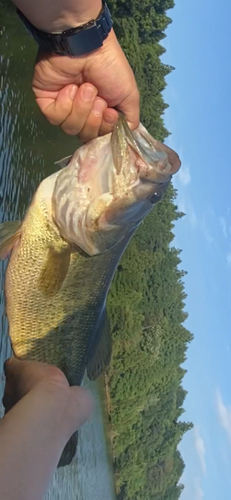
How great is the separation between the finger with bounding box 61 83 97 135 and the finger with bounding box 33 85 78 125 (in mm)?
33

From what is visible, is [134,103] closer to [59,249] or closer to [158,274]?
[59,249]

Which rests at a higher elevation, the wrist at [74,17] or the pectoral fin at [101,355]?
the wrist at [74,17]

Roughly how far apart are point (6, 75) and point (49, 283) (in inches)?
302

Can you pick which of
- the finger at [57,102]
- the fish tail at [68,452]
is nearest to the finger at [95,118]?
the finger at [57,102]

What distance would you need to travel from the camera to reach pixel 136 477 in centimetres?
2948

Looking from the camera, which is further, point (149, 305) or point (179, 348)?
point (179, 348)

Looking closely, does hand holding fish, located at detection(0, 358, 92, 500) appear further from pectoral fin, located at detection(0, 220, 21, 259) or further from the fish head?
the fish head

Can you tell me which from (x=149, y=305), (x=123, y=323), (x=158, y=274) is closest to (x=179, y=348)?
(x=158, y=274)

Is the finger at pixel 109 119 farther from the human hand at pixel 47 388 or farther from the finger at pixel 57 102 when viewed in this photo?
the human hand at pixel 47 388

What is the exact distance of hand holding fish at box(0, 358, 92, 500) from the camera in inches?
75.0

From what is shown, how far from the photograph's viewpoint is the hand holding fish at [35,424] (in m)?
1.91

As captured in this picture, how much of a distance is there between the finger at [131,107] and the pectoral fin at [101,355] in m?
1.27

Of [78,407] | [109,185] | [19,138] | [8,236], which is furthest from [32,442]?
[19,138]

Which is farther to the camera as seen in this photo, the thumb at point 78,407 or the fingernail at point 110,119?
the fingernail at point 110,119
